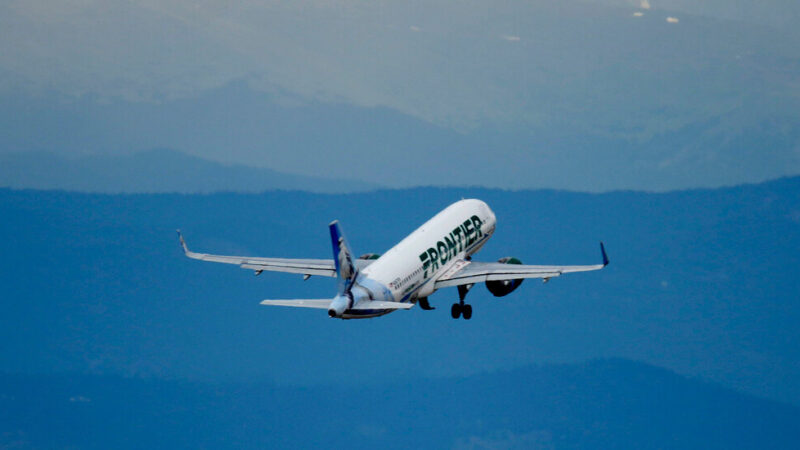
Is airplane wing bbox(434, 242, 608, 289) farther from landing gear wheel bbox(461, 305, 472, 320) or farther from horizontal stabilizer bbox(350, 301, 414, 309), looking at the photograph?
horizontal stabilizer bbox(350, 301, 414, 309)

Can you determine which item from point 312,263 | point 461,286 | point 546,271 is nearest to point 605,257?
point 546,271

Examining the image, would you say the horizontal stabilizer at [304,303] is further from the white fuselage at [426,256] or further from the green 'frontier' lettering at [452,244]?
the green 'frontier' lettering at [452,244]

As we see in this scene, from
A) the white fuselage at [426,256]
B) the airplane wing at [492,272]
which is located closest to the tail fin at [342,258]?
the white fuselage at [426,256]

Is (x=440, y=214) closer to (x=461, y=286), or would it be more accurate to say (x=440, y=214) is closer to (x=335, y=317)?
(x=461, y=286)

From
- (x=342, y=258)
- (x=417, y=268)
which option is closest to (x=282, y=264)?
(x=417, y=268)

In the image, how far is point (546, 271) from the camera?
337 feet

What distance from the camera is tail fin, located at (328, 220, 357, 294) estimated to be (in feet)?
309

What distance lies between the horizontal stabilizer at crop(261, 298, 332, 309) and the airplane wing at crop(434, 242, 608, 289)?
12.8 metres

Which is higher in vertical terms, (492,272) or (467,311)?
(492,272)

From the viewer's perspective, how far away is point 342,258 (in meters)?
94.9

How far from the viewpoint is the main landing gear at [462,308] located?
10700 cm

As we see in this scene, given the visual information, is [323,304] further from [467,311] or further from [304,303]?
[467,311]

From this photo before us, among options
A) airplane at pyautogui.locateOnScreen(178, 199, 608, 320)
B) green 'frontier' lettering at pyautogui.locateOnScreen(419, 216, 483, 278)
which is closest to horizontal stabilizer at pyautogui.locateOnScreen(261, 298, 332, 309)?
airplane at pyautogui.locateOnScreen(178, 199, 608, 320)

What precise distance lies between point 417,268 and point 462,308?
6.32 meters
